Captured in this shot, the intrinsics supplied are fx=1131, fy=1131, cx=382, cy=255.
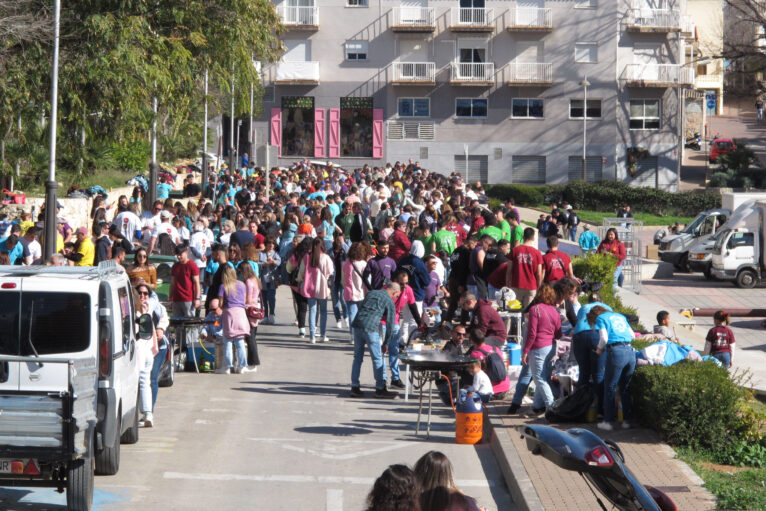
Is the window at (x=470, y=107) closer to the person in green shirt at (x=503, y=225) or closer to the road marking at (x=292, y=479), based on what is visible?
the person in green shirt at (x=503, y=225)

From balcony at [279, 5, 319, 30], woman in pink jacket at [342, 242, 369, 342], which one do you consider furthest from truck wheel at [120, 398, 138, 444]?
balcony at [279, 5, 319, 30]

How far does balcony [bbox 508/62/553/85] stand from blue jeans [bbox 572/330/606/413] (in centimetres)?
5294

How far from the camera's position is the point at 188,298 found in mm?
17766

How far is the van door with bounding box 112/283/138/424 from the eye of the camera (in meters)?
10.1

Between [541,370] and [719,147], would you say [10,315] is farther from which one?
[719,147]

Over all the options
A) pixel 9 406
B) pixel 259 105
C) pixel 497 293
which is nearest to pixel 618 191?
pixel 259 105

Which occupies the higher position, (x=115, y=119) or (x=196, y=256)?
(x=115, y=119)

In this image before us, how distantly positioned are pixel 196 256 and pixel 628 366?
→ 11132 mm

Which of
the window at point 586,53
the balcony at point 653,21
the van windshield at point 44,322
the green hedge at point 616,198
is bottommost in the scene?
the van windshield at point 44,322

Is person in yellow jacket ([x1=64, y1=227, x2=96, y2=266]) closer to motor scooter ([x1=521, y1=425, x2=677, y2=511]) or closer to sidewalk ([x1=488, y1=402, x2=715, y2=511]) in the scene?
sidewalk ([x1=488, y1=402, x2=715, y2=511])

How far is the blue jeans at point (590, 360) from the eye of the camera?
41.9ft

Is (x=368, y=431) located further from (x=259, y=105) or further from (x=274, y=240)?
(x=259, y=105)

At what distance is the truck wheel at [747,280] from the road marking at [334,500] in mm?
26667

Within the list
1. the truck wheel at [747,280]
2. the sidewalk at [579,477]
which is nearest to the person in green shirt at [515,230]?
the sidewalk at [579,477]
